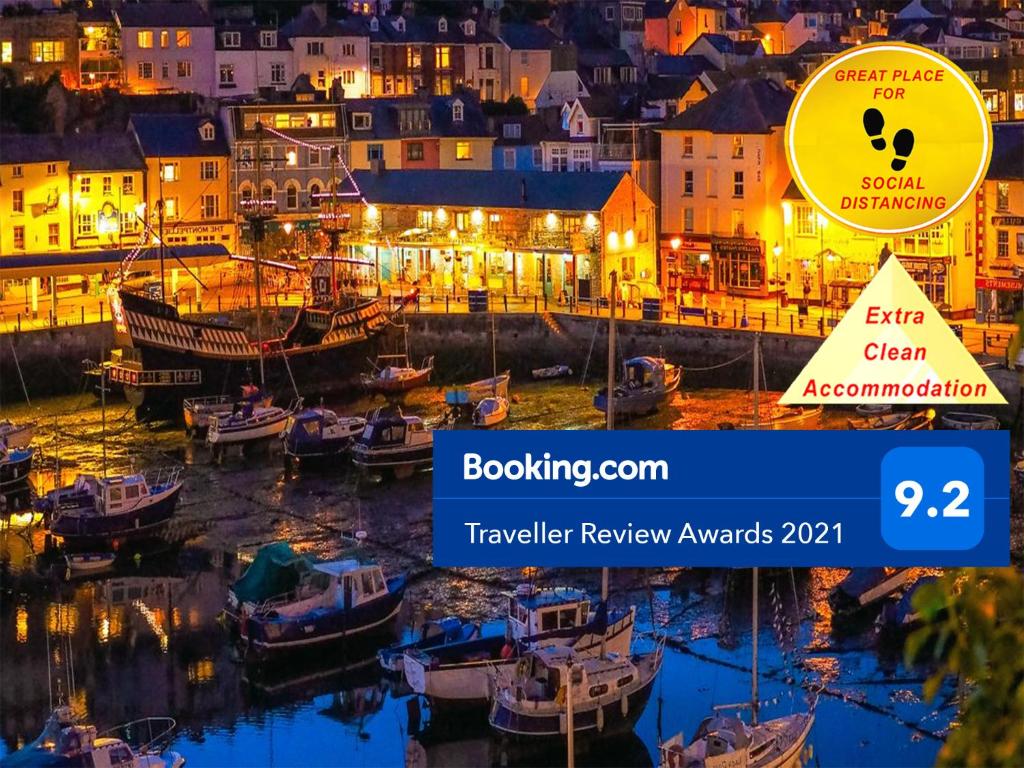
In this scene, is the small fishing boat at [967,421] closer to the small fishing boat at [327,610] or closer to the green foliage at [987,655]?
the small fishing boat at [327,610]

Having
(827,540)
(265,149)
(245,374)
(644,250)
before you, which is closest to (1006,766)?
(827,540)

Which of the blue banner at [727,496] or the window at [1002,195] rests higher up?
the window at [1002,195]

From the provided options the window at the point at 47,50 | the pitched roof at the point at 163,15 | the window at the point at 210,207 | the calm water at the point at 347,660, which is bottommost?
the calm water at the point at 347,660

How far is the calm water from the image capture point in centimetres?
1272

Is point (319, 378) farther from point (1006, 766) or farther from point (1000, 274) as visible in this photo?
point (1006, 766)

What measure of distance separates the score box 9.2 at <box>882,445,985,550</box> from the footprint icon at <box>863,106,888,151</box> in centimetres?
164

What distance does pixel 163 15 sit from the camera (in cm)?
4197

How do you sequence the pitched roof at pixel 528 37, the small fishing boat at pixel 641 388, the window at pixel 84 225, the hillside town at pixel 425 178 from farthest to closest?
the pitched roof at pixel 528 37, the window at pixel 84 225, the hillside town at pixel 425 178, the small fishing boat at pixel 641 388

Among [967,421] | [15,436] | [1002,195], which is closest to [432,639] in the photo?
[15,436]

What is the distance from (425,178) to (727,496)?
86.0 ft

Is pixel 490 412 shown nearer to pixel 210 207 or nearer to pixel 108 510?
pixel 108 510

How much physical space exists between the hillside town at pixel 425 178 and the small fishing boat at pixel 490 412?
179 inches

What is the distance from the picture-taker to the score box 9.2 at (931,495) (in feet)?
23.0

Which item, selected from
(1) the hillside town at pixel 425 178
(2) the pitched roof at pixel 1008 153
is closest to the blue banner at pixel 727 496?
(1) the hillside town at pixel 425 178
